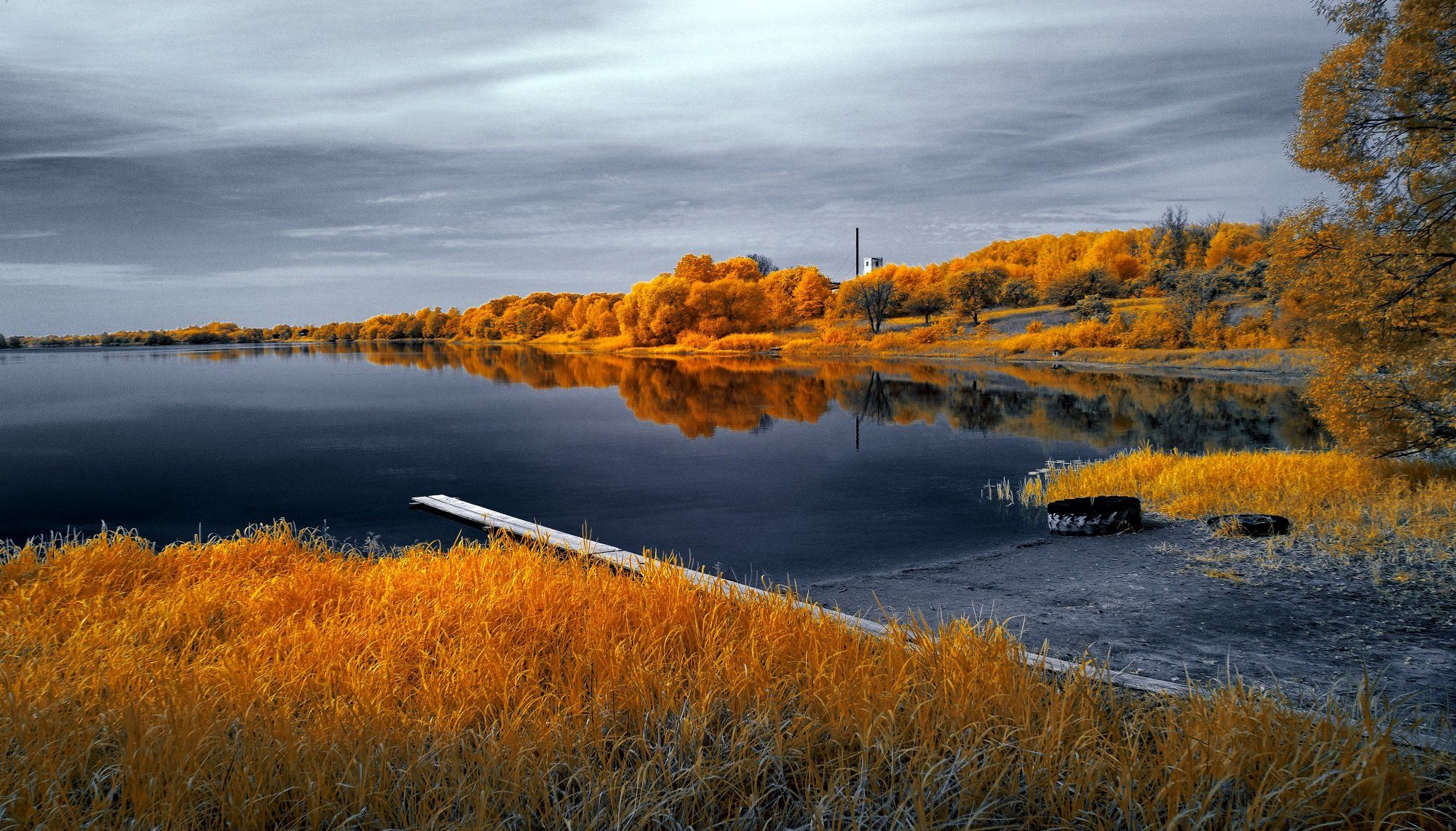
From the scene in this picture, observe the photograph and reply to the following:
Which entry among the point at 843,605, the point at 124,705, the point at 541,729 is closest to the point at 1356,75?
the point at 843,605

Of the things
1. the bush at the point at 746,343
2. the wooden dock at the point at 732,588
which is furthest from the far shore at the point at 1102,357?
the wooden dock at the point at 732,588

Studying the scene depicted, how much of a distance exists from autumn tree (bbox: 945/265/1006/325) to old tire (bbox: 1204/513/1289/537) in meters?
51.6

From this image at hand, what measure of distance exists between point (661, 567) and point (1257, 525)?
7062mm

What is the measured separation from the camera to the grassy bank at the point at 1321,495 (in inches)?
323

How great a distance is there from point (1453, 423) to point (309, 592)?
13172 millimetres

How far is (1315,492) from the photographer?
432 inches

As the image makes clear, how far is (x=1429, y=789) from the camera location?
337 cm

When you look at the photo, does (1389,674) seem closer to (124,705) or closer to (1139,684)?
(1139,684)

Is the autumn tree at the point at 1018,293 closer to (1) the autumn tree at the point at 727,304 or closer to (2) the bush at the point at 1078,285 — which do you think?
(2) the bush at the point at 1078,285

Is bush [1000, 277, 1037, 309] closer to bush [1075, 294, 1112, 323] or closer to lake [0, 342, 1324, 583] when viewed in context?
bush [1075, 294, 1112, 323]

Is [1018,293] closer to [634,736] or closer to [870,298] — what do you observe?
[870,298]

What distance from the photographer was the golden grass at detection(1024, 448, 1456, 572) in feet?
27.7

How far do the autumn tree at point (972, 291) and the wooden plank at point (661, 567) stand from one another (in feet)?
172

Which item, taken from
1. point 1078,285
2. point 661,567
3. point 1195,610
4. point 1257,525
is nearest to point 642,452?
point 1257,525
